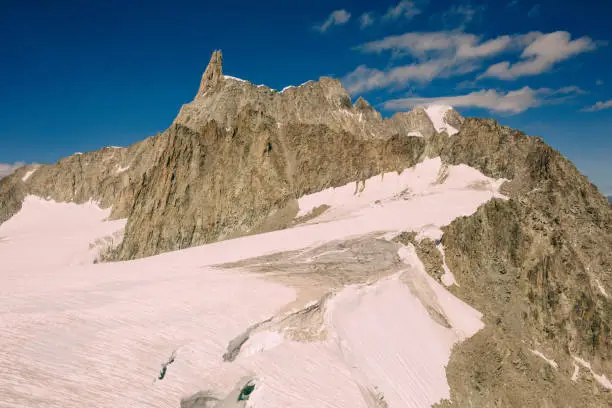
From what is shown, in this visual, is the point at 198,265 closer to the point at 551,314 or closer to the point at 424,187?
the point at 551,314

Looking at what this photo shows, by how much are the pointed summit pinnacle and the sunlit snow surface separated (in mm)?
44949

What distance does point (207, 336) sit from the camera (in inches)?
400

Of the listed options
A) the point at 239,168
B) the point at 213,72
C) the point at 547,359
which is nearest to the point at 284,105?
the point at 213,72

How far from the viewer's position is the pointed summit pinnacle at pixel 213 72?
199 feet

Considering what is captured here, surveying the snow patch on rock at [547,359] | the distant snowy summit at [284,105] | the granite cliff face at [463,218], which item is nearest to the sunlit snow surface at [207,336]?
the granite cliff face at [463,218]

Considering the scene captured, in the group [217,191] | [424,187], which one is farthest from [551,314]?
[217,191]

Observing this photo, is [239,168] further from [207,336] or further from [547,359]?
[207,336]

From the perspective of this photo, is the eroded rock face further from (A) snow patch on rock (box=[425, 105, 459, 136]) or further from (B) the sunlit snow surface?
(A) snow patch on rock (box=[425, 105, 459, 136])

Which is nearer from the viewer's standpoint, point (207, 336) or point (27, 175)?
point (207, 336)

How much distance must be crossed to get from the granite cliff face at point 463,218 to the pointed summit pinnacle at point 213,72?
182 mm

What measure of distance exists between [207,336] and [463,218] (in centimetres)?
1916

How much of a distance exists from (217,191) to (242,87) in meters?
20.9

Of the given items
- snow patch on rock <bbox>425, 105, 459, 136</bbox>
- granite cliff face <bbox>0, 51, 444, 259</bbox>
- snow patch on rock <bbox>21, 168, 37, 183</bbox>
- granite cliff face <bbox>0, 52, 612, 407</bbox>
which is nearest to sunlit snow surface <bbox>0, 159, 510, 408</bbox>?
granite cliff face <bbox>0, 52, 612, 407</bbox>

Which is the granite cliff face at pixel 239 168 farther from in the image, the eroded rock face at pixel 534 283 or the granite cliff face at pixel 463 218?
the eroded rock face at pixel 534 283
